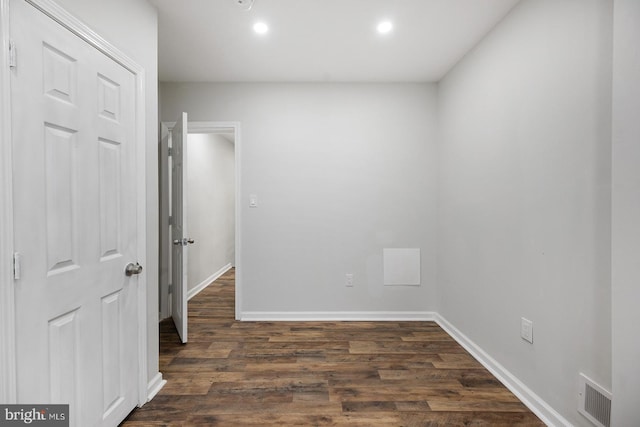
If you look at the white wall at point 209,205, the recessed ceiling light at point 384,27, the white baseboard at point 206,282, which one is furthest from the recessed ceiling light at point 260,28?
the white baseboard at point 206,282

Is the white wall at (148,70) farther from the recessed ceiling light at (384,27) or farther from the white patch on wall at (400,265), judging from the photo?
the white patch on wall at (400,265)

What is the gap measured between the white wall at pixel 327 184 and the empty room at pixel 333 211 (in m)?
0.02

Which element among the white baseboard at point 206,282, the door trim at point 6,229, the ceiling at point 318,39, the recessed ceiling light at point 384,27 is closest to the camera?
the door trim at point 6,229

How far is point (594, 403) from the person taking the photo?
1468 mm

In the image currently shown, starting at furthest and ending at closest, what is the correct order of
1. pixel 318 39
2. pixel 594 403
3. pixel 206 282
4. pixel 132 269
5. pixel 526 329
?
pixel 206 282, pixel 318 39, pixel 526 329, pixel 132 269, pixel 594 403

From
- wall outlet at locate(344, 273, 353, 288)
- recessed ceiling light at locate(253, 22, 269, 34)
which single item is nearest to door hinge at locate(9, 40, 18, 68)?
recessed ceiling light at locate(253, 22, 269, 34)

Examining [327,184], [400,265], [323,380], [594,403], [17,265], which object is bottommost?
[323,380]

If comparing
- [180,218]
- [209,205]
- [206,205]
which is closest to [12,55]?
[180,218]

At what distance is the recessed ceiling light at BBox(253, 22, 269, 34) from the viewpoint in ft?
7.38

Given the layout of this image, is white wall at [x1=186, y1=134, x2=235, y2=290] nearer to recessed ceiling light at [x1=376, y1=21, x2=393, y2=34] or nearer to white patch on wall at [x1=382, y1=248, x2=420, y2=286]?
white patch on wall at [x1=382, y1=248, x2=420, y2=286]

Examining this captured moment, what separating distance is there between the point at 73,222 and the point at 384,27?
7.65 ft

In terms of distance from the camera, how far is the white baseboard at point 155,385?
193 centimetres

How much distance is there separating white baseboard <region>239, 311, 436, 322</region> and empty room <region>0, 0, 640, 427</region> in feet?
0.08

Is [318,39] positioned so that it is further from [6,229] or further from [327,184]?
[6,229]
